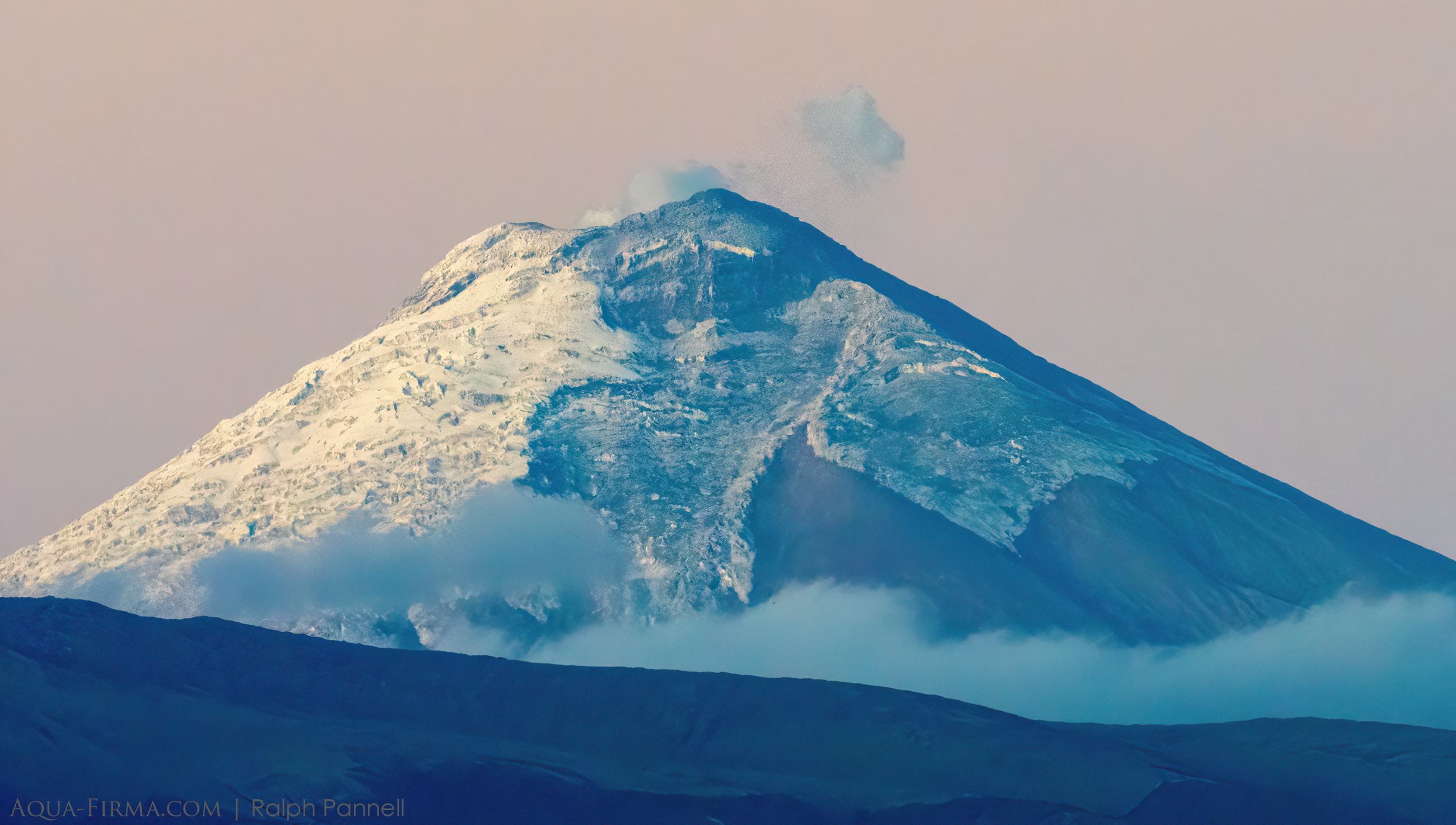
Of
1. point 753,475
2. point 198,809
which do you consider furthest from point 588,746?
point 753,475

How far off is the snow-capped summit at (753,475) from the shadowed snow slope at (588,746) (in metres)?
41.2

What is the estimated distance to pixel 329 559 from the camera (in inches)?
5694

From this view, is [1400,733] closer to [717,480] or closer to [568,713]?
[568,713]

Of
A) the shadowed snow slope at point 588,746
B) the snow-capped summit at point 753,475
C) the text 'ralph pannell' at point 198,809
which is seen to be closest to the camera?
the text 'ralph pannell' at point 198,809

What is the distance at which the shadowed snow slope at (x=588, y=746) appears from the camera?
84.0 metres

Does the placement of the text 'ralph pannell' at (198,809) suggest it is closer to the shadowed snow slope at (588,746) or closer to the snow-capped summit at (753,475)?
the shadowed snow slope at (588,746)

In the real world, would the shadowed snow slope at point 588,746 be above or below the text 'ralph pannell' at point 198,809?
above

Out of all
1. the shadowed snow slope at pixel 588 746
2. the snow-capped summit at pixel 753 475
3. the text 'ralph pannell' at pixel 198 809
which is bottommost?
the text 'ralph pannell' at pixel 198 809

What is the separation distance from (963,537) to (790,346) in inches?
1356

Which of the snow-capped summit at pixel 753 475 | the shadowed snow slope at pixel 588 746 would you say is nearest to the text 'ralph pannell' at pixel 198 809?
the shadowed snow slope at pixel 588 746

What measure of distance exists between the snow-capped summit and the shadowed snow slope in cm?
4119

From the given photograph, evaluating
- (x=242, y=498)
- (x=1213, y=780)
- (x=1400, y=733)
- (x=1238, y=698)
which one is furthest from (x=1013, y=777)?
(x=242, y=498)

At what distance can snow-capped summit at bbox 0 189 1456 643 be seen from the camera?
14738 centimetres

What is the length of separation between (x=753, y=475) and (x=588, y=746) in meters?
60.4
